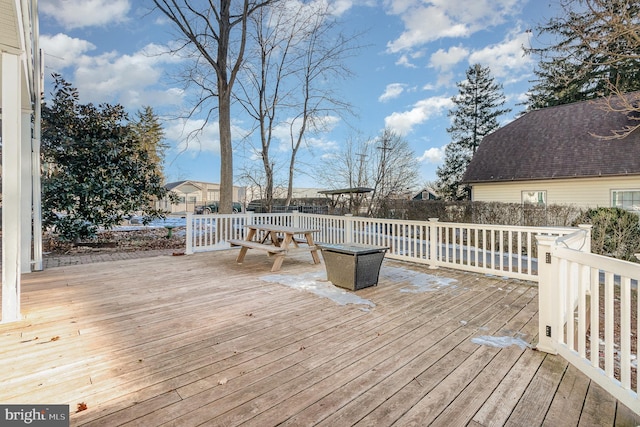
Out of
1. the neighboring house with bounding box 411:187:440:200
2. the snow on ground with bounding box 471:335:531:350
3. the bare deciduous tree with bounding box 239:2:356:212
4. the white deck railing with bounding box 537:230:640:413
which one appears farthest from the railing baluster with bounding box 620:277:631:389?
the neighboring house with bounding box 411:187:440:200

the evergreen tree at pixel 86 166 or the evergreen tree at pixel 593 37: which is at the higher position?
the evergreen tree at pixel 593 37

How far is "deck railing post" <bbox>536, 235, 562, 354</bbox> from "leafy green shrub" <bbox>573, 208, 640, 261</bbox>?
600cm

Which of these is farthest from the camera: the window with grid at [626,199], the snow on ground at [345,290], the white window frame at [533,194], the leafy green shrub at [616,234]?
the white window frame at [533,194]

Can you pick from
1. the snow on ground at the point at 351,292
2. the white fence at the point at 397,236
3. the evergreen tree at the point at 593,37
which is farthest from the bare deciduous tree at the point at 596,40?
the snow on ground at the point at 351,292

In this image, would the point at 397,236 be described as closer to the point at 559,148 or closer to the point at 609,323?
the point at 609,323

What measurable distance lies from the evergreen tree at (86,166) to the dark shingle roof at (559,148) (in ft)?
41.5

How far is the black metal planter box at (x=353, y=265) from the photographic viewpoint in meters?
3.88

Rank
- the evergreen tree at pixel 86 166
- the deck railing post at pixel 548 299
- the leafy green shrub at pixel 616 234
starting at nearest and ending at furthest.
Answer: the deck railing post at pixel 548 299 < the leafy green shrub at pixel 616 234 < the evergreen tree at pixel 86 166

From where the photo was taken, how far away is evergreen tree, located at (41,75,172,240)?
7.04m

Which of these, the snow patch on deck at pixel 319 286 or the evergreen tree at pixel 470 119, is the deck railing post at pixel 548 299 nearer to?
the snow patch on deck at pixel 319 286

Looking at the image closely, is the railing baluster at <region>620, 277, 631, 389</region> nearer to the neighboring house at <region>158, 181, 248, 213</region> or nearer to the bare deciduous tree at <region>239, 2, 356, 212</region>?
the bare deciduous tree at <region>239, 2, 356, 212</region>

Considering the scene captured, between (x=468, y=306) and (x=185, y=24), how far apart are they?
9.35 metres

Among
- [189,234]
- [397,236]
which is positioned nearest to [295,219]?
[189,234]

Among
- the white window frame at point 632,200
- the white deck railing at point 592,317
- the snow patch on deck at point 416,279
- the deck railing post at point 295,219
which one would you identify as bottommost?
the snow patch on deck at point 416,279
